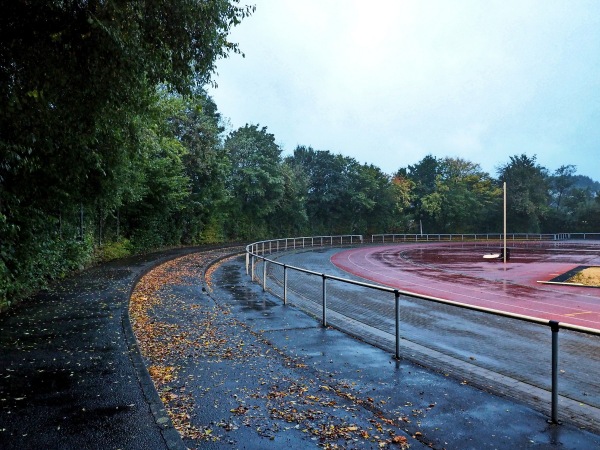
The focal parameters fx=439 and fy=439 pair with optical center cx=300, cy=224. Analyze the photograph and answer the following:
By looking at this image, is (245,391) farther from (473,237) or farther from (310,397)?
(473,237)

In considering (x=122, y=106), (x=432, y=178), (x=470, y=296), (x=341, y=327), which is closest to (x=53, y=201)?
(x=122, y=106)

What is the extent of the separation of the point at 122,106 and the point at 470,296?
1215cm

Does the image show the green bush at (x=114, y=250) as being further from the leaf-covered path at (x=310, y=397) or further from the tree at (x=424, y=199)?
the tree at (x=424, y=199)

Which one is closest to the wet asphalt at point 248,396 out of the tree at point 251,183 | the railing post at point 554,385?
the railing post at point 554,385

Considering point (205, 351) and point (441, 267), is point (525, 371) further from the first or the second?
point (441, 267)

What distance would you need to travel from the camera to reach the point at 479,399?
488 centimetres

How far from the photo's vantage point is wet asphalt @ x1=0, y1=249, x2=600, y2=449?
388 centimetres

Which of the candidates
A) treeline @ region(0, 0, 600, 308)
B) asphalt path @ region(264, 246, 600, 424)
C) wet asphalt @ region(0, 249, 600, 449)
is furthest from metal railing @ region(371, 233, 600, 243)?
wet asphalt @ region(0, 249, 600, 449)

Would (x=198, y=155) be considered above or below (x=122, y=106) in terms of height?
Answer: above

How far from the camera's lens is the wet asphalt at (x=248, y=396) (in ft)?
12.7

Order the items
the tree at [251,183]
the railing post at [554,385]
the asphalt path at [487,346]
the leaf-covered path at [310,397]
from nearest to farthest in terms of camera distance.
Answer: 1. the leaf-covered path at [310,397]
2. the railing post at [554,385]
3. the asphalt path at [487,346]
4. the tree at [251,183]

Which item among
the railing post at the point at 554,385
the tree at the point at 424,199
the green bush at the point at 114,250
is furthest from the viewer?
the tree at the point at 424,199

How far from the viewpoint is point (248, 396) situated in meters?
4.88

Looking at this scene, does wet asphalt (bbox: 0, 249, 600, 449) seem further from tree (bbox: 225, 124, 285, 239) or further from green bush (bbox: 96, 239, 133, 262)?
tree (bbox: 225, 124, 285, 239)
